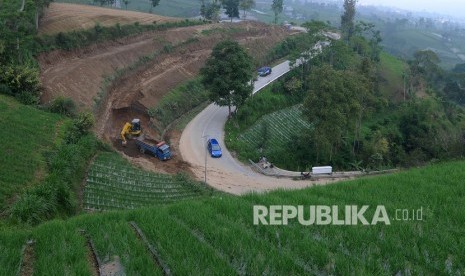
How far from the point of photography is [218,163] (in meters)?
24.8

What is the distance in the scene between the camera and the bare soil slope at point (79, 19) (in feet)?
104

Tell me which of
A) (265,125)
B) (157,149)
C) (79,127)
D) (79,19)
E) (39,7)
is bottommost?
(265,125)

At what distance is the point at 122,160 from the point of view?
806 inches

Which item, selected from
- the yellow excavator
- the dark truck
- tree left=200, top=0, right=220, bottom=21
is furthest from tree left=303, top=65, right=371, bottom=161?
tree left=200, top=0, right=220, bottom=21

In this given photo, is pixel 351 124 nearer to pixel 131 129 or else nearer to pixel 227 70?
pixel 227 70

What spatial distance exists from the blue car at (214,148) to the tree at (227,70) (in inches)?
159

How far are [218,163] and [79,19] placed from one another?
19824mm

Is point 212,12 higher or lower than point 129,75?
higher

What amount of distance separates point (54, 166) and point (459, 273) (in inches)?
538

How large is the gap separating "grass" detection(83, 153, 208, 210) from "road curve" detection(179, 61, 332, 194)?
7.15 feet

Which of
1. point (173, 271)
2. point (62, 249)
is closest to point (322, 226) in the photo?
point (173, 271)

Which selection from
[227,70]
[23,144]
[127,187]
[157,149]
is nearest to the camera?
[23,144]

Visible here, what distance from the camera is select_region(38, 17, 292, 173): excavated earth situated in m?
24.5

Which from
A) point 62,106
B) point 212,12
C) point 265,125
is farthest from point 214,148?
point 212,12
